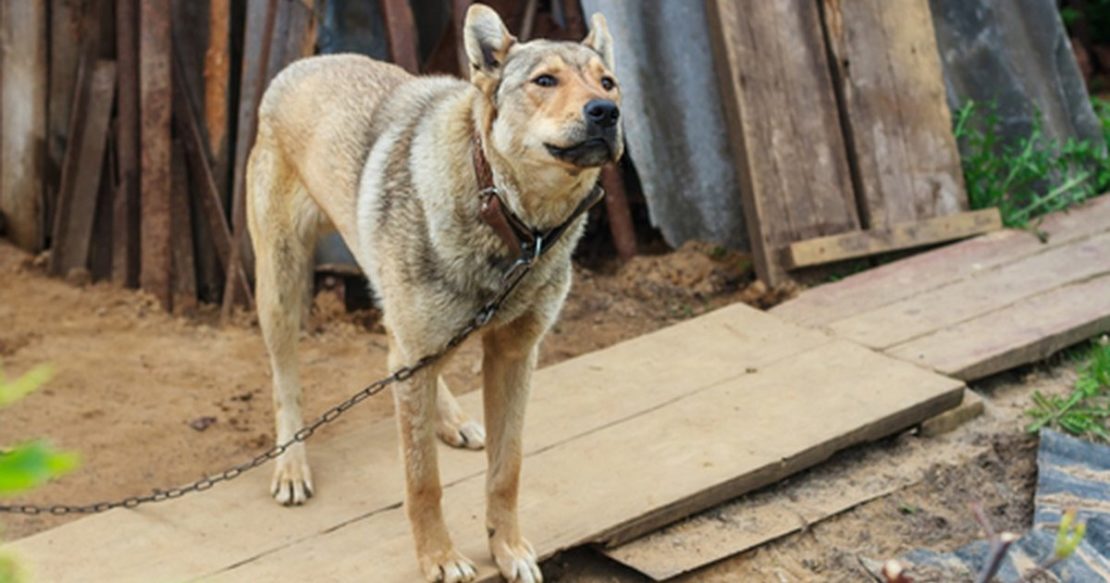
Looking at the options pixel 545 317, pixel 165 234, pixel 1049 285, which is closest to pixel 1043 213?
pixel 1049 285

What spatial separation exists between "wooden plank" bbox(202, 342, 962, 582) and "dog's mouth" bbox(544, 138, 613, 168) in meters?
1.32

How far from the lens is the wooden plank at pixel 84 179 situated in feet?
21.2

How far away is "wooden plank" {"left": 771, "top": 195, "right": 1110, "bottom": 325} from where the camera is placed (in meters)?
5.95

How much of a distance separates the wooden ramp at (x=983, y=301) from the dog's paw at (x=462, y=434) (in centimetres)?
170

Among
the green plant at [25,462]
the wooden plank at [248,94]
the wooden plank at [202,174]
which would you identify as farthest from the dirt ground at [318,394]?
the green plant at [25,462]

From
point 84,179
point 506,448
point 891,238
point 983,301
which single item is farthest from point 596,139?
point 84,179

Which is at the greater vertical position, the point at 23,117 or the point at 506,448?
the point at 23,117

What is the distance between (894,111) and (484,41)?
341 cm

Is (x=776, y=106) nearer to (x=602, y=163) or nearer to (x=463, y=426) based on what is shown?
(x=463, y=426)

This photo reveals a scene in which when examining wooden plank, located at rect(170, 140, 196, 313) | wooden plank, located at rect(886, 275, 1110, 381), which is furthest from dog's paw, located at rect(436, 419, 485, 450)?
wooden plank, located at rect(170, 140, 196, 313)

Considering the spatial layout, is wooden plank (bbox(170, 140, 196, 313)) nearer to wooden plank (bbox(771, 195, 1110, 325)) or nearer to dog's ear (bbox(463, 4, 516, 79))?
wooden plank (bbox(771, 195, 1110, 325))

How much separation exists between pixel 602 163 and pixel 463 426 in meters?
1.73

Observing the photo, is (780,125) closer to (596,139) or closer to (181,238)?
(181,238)

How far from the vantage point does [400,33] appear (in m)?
6.00
